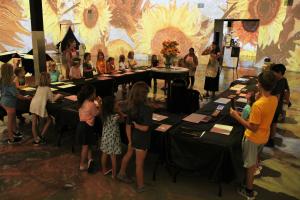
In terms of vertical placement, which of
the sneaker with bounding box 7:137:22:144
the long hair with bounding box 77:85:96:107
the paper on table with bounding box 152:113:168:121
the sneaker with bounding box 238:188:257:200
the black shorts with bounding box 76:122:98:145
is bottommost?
the sneaker with bounding box 238:188:257:200

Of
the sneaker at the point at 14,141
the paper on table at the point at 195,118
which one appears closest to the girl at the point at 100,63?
the sneaker at the point at 14,141

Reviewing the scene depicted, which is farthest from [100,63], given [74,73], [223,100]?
[223,100]

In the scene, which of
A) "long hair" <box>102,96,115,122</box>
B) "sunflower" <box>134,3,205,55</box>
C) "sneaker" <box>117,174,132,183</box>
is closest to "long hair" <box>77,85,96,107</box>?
"long hair" <box>102,96,115,122</box>

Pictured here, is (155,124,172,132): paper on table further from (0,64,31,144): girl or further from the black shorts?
(0,64,31,144): girl

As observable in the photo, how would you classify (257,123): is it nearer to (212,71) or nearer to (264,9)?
(212,71)

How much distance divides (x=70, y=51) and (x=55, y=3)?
9.83m

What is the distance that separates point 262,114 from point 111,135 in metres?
1.84

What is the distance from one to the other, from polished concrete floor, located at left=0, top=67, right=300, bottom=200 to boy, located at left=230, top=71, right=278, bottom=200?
43cm

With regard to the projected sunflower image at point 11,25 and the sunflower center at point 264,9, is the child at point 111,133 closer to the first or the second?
the projected sunflower image at point 11,25

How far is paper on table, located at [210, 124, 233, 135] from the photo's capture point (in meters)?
3.70

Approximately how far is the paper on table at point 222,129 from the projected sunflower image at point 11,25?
41.0 ft

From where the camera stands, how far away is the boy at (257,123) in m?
3.08

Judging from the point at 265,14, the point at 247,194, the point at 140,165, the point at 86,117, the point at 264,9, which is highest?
the point at 264,9

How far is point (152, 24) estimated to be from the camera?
16.7 metres
